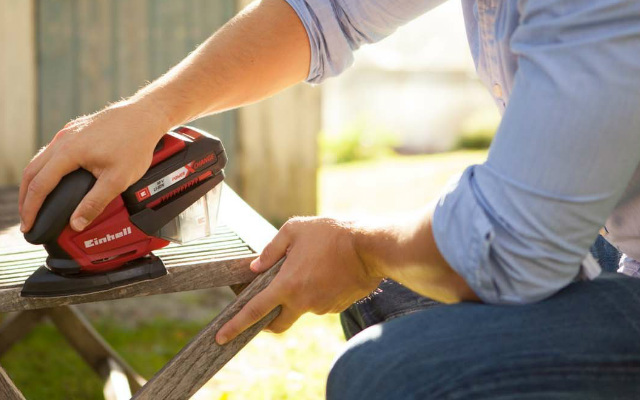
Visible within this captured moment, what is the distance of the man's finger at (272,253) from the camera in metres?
1.61

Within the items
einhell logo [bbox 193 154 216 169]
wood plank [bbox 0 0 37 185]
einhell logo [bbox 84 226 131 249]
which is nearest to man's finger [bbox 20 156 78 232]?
einhell logo [bbox 84 226 131 249]

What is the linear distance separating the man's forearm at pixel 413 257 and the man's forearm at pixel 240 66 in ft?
1.73

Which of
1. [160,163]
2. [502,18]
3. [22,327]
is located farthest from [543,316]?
[22,327]

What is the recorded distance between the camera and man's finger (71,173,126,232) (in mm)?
1477

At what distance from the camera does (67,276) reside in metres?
1.56

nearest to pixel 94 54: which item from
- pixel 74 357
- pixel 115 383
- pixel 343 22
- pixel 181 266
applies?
pixel 74 357

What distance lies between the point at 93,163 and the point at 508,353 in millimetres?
837

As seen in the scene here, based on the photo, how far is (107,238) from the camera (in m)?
1.57

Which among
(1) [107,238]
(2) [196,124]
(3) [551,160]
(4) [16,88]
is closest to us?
(3) [551,160]

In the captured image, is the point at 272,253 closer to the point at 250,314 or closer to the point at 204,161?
the point at 250,314

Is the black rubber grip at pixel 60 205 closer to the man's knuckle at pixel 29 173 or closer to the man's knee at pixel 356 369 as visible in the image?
the man's knuckle at pixel 29 173

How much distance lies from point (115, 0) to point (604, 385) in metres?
4.99

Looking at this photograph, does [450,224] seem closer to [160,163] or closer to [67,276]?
[160,163]

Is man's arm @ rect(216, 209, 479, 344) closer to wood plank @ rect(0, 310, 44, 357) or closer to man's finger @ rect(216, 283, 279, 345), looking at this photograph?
man's finger @ rect(216, 283, 279, 345)
